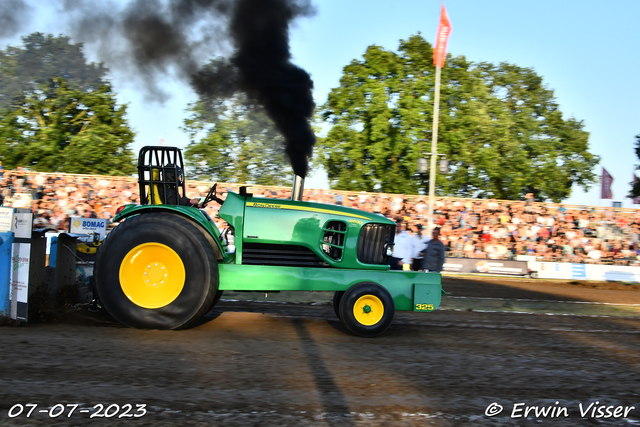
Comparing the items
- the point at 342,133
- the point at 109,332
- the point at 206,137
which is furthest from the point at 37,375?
the point at 342,133

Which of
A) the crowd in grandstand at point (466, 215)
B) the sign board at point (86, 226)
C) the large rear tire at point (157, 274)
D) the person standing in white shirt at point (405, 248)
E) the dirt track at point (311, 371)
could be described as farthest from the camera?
the crowd in grandstand at point (466, 215)

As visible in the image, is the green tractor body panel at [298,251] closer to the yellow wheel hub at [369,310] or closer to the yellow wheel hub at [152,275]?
the yellow wheel hub at [369,310]

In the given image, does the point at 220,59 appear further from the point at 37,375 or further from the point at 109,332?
the point at 37,375

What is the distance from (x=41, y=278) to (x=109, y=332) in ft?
4.72

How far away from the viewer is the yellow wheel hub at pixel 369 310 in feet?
20.9

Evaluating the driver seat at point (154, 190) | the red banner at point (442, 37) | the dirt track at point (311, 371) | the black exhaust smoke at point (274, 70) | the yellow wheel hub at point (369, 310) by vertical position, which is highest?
the red banner at point (442, 37)

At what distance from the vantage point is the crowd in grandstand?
1852cm

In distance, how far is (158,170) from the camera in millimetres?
6617

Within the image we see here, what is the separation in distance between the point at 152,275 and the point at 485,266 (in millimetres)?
14241

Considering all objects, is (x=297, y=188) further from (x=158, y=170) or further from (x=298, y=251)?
(x=158, y=170)

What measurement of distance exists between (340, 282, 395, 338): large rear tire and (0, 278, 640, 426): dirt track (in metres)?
0.15

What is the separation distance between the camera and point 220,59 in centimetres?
780

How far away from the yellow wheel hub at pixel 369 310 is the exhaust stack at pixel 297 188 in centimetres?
149

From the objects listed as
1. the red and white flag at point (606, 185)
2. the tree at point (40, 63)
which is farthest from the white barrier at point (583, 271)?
the tree at point (40, 63)
